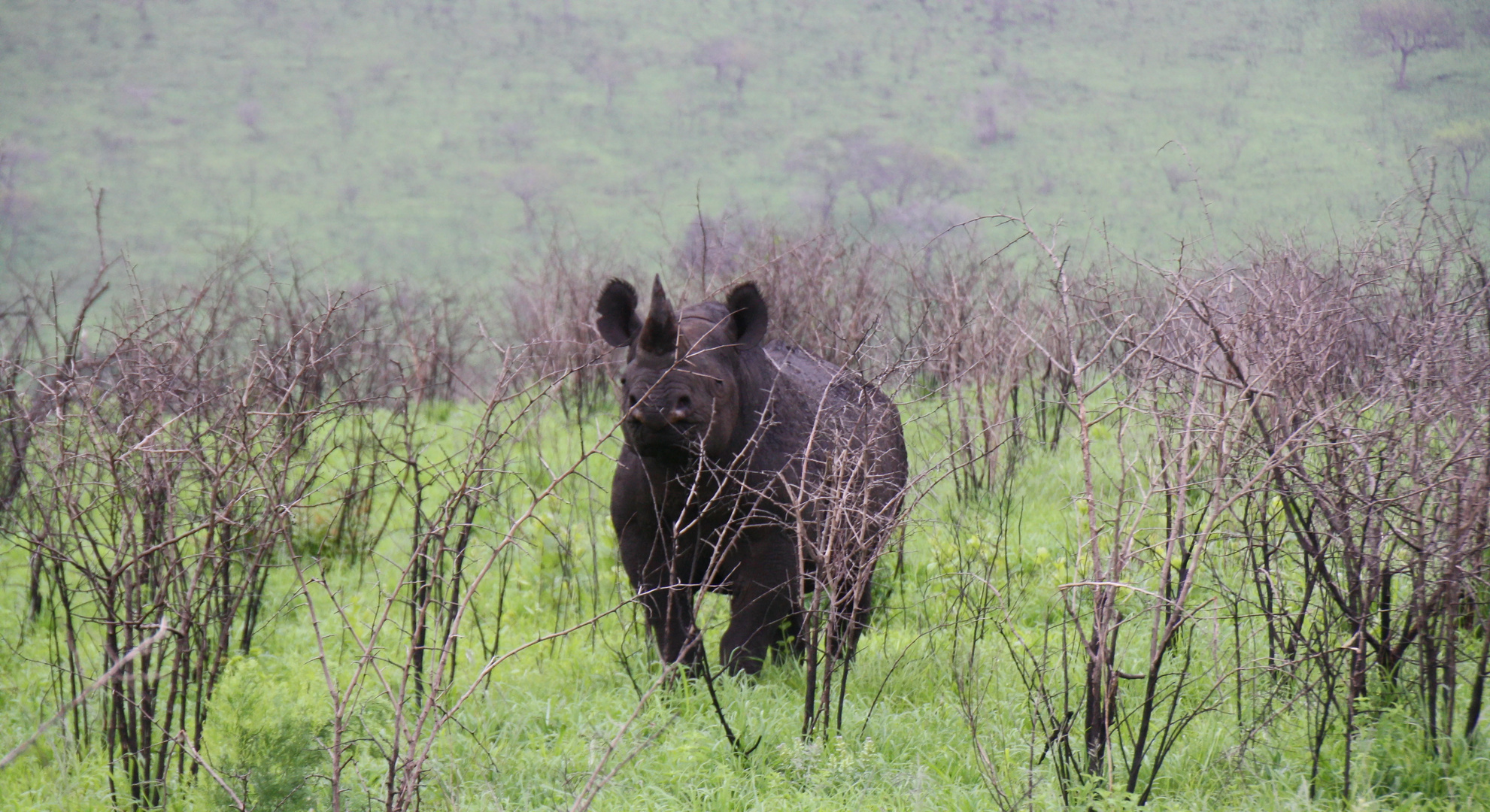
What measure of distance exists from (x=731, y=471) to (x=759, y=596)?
2.13 ft

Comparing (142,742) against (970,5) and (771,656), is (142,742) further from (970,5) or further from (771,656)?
(970,5)

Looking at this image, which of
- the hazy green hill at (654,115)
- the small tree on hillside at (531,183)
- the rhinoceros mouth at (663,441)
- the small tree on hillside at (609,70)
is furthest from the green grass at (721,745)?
the small tree on hillside at (609,70)

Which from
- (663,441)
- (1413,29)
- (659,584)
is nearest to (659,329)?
(663,441)

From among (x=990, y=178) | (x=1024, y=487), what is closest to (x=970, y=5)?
(x=990, y=178)

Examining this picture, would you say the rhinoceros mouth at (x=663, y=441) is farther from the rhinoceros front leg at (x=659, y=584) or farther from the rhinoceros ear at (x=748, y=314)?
the rhinoceros ear at (x=748, y=314)

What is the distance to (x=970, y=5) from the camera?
142ft

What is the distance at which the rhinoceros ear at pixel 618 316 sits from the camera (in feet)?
16.3

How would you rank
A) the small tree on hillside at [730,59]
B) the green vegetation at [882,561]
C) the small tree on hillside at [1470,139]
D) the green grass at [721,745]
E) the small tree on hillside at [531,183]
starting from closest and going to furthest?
the green vegetation at [882,561] → the green grass at [721,745] → the small tree on hillside at [1470,139] → the small tree on hillside at [531,183] → the small tree on hillside at [730,59]

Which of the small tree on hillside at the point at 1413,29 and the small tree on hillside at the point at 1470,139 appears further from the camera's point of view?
the small tree on hillside at the point at 1413,29

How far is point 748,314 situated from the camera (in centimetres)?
514

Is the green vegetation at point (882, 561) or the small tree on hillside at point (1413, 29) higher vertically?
the small tree on hillside at point (1413, 29)

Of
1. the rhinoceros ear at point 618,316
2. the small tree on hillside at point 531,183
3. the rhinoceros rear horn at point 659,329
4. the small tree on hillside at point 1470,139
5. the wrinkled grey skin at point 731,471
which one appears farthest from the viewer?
the small tree on hillside at point 531,183

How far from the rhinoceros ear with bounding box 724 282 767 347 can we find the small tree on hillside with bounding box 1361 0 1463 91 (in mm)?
35064

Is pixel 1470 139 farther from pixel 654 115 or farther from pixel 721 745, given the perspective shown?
pixel 721 745
